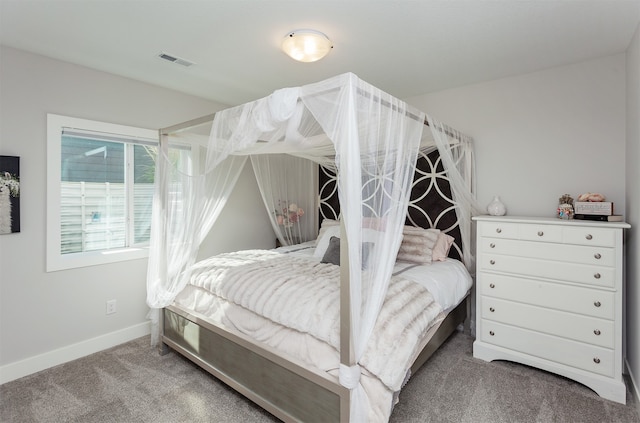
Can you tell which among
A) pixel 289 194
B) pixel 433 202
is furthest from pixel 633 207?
pixel 289 194

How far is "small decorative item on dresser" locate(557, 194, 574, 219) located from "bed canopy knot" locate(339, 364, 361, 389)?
2175 millimetres

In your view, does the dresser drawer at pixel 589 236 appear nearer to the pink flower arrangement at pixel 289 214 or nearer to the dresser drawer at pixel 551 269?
the dresser drawer at pixel 551 269

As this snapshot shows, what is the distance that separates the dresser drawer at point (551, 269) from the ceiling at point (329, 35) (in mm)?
1634

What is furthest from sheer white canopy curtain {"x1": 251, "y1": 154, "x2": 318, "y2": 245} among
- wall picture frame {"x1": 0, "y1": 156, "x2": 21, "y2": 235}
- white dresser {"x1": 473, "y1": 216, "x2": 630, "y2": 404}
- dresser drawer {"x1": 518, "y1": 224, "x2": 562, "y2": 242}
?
dresser drawer {"x1": 518, "y1": 224, "x2": 562, "y2": 242}

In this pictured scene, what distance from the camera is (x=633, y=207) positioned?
89.7 inches

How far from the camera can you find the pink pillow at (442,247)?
3.09m

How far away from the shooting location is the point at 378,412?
63.9 inches

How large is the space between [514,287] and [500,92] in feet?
6.04

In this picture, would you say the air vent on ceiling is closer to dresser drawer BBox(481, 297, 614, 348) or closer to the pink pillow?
the pink pillow

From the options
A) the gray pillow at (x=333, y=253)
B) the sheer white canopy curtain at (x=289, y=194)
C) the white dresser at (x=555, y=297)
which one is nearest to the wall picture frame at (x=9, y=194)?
the sheer white canopy curtain at (x=289, y=194)

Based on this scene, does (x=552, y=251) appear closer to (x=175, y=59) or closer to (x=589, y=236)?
(x=589, y=236)

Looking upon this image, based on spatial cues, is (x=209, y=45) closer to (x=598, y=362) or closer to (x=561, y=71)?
(x=561, y=71)

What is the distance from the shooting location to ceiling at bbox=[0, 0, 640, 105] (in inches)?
74.9

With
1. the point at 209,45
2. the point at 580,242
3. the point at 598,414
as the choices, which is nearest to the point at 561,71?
the point at 580,242
